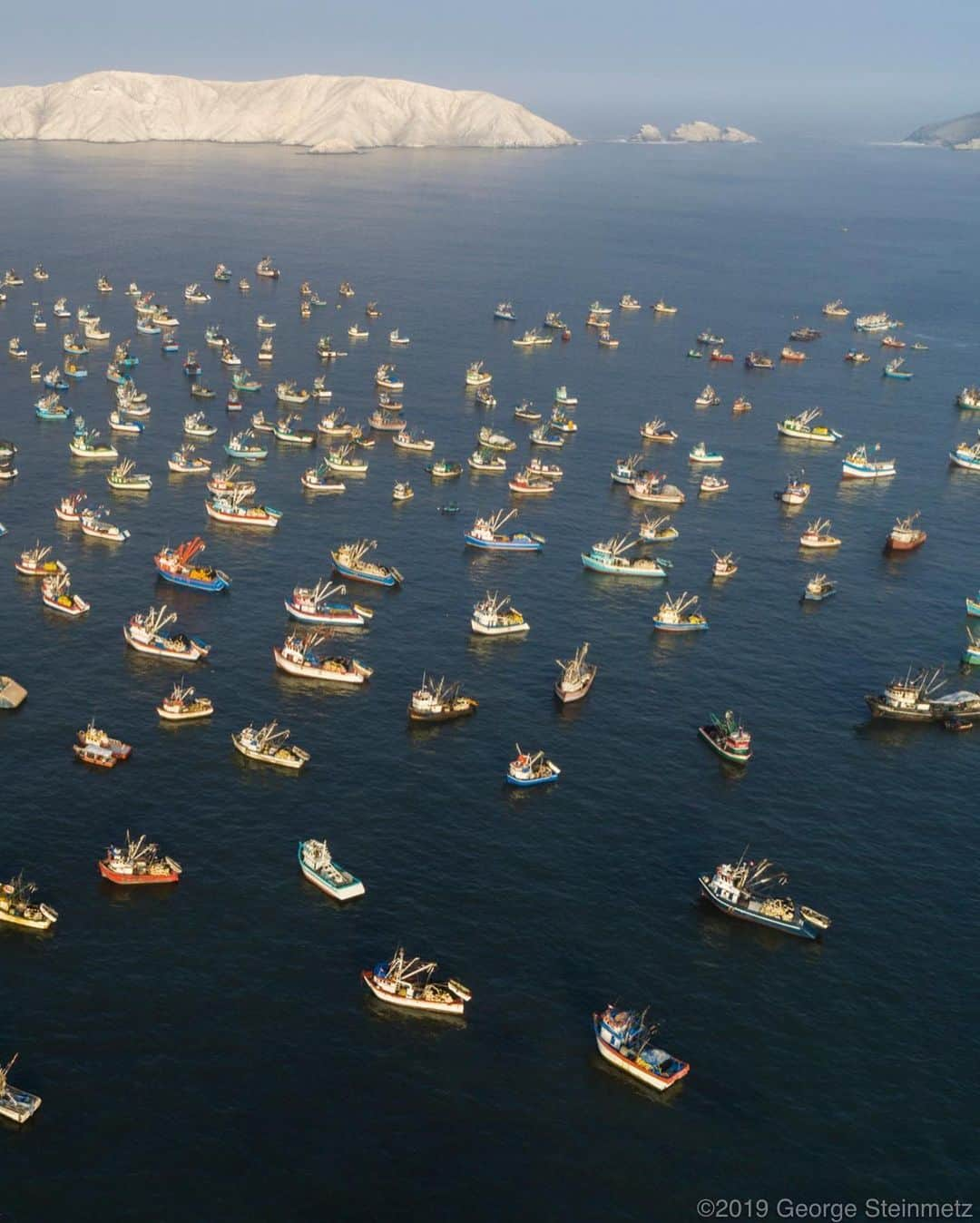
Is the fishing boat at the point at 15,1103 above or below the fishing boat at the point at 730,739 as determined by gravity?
below

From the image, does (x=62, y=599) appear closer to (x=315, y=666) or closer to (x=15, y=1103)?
(x=315, y=666)

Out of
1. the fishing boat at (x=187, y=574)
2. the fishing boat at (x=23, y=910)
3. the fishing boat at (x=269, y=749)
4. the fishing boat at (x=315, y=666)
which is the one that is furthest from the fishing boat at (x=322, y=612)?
the fishing boat at (x=23, y=910)

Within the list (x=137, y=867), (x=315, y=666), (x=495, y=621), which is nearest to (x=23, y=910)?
(x=137, y=867)

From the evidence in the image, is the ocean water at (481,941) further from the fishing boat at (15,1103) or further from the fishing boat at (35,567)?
the fishing boat at (35,567)

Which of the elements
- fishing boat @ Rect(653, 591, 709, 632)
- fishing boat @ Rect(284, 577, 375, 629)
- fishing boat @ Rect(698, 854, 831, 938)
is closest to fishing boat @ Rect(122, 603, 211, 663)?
fishing boat @ Rect(284, 577, 375, 629)

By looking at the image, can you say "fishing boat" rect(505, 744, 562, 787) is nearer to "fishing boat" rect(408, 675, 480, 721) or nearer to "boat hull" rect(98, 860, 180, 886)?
"fishing boat" rect(408, 675, 480, 721)

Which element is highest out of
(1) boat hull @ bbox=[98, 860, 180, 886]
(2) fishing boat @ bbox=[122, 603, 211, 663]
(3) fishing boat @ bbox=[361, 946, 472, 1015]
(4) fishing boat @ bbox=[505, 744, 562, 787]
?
(2) fishing boat @ bbox=[122, 603, 211, 663]
